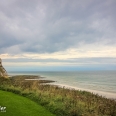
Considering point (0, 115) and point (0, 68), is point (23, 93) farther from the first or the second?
point (0, 68)

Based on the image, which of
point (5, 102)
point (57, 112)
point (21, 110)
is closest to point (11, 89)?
point (5, 102)

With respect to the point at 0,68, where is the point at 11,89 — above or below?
below

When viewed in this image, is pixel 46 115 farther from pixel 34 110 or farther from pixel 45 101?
pixel 45 101

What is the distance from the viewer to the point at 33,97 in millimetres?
14008

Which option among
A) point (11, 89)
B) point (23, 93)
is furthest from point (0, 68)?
point (23, 93)

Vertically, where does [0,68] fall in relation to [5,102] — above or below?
above

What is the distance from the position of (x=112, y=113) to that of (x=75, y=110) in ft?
9.05

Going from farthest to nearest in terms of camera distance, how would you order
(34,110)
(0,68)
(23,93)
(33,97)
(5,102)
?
(0,68) → (23,93) → (33,97) → (5,102) → (34,110)

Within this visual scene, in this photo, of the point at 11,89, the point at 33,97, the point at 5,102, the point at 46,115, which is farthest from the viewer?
the point at 11,89

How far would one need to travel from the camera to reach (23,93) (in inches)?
603

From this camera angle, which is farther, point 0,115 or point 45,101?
point 45,101

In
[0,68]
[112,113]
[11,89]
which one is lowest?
[112,113]

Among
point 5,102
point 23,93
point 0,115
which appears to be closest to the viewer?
point 0,115

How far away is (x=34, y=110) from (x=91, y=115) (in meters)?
3.67
